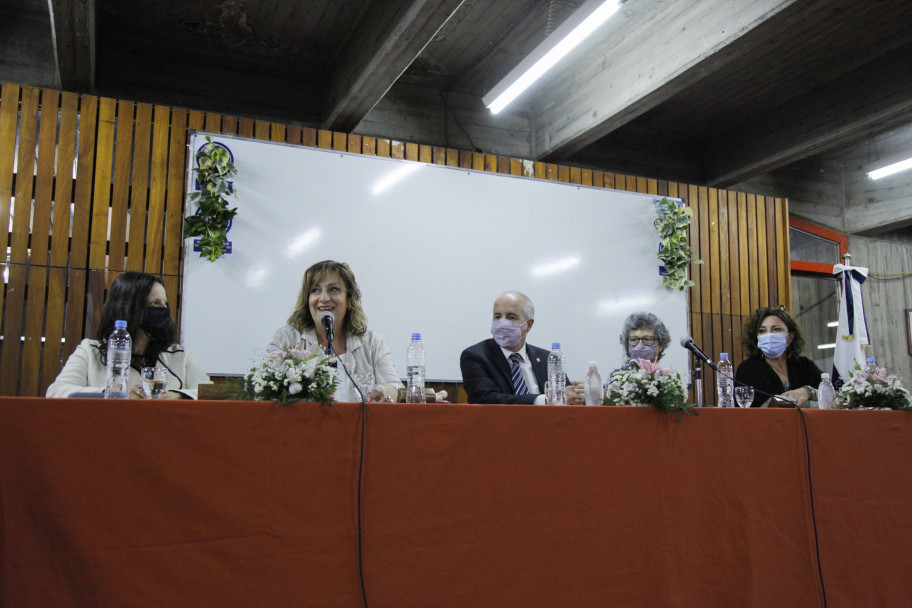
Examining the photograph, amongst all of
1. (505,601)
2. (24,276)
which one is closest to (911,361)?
(505,601)

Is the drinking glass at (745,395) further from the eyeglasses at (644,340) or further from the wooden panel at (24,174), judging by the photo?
the wooden panel at (24,174)

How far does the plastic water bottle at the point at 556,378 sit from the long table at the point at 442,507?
1.84 feet

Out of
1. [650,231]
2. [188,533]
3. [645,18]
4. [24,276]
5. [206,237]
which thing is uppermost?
[645,18]

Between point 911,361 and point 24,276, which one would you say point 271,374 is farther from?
point 911,361

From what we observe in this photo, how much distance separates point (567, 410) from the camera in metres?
2.19

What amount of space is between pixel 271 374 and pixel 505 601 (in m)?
0.89

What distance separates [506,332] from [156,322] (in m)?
1.55

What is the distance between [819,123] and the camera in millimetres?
6492

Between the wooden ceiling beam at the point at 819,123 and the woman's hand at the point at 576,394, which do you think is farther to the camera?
the wooden ceiling beam at the point at 819,123

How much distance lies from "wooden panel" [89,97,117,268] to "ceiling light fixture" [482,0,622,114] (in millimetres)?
2643

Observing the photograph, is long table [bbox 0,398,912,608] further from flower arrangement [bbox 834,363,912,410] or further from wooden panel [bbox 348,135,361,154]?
wooden panel [bbox 348,135,361,154]

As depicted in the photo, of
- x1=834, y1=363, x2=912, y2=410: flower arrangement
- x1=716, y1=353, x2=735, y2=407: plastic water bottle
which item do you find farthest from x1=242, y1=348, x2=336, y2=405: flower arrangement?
x1=834, y1=363, x2=912, y2=410: flower arrangement

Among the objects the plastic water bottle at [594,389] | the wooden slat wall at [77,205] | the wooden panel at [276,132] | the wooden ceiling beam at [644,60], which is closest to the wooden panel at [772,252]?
the wooden ceiling beam at [644,60]

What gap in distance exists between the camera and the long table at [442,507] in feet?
5.26
